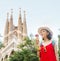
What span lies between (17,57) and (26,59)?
130 centimetres

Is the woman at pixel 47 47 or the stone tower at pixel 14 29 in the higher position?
the stone tower at pixel 14 29

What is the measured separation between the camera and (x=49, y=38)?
9070 millimetres

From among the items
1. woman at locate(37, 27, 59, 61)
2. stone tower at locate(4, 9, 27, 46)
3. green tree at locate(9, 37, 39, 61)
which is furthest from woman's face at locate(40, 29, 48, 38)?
stone tower at locate(4, 9, 27, 46)

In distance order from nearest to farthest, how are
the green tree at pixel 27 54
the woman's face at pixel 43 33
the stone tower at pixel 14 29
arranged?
the woman's face at pixel 43 33 → the green tree at pixel 27 54 → the stone tower at pixel 14 29

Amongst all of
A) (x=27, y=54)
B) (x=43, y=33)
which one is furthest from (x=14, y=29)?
→ (x=43, y=33)

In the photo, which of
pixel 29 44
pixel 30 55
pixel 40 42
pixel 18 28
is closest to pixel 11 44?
pixel 29 44

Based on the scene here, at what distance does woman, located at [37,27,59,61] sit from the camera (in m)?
8.70

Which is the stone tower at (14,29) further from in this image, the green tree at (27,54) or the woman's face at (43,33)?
the woman's face at (43,33)

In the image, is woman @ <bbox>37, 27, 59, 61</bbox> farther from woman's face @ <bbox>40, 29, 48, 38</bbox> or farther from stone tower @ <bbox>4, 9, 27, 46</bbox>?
stone tower @ <bbox>4, 9, 27, 46</bbox>

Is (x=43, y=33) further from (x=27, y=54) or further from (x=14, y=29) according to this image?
(x=14, y=29)

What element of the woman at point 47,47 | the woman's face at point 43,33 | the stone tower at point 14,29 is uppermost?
the stone tower at point 14,29

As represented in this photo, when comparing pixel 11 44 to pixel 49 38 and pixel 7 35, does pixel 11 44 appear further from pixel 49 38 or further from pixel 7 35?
pixel 49 38

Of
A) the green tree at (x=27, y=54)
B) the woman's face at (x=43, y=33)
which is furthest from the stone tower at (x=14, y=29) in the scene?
the woman's face at (x=43, y=33)

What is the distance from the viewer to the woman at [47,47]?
28.6 feet
